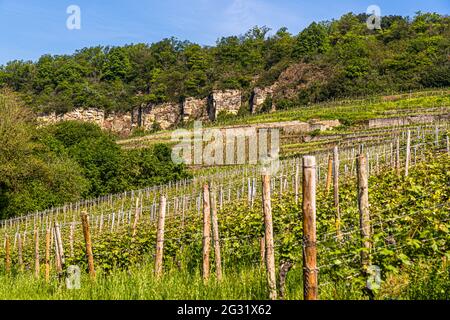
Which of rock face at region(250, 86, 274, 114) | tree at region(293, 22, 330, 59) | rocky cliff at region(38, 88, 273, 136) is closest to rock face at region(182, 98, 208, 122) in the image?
rocky cliff at region(38, 88, 273, 136)

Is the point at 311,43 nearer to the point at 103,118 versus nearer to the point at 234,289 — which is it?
the point at 103,118

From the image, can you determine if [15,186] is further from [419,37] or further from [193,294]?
[419,37]

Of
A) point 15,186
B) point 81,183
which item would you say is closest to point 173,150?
point 81,183

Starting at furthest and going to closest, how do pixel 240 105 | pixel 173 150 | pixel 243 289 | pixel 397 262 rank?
pixel 240 105, pixel 173 150, pixel 243 289, pixel 397 262

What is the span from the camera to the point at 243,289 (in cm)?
632

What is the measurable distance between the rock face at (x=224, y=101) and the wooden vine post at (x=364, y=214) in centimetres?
11823

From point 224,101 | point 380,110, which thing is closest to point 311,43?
point 224,101

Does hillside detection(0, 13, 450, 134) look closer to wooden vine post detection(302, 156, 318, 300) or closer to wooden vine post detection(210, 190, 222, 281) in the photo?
→ wooden vine post detection(210, 190, 222, 281)

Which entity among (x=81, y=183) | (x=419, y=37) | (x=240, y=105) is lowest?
(x=81, y=183)

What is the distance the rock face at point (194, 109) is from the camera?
12838cm

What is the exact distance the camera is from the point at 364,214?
19.5 feet

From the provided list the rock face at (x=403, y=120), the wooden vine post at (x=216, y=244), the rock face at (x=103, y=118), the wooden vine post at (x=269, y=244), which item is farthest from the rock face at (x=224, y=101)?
the wooden vine post at (x=269, y=244)

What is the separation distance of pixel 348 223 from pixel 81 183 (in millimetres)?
42839

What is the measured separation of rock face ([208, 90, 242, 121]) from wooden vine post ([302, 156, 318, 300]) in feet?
392
